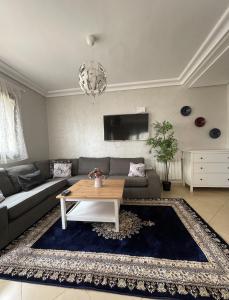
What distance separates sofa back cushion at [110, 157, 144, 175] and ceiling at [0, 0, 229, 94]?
1.91 meters

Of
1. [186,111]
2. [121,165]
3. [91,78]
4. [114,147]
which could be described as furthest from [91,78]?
[186,111]

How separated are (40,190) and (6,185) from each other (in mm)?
510

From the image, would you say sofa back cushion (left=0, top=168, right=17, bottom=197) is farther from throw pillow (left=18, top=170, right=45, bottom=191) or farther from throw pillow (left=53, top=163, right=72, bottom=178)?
throw pillow (left=53, top=163, right=72, bottom=178)

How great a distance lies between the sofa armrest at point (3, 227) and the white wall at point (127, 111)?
2.66 m

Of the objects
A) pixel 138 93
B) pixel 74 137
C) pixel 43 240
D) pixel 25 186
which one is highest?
pixel 138 93

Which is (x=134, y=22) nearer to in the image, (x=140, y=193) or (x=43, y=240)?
(x=140, y=193)

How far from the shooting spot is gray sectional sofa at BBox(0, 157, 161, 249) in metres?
1.95

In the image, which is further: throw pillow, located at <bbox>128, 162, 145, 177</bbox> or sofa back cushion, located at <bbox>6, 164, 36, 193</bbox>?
throw pillow, located at <bbox>128, 162, 145, 177</bbox>

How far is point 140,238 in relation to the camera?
1946 mm

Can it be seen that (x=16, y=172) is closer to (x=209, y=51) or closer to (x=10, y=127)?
(x=10, y=127)

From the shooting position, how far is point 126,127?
160 inches

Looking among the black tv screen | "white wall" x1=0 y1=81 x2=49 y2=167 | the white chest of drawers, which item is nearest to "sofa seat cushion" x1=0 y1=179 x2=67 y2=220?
"white wall" x1=0 y1=81 x2=49 y2=167

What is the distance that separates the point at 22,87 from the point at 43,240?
3.17 m

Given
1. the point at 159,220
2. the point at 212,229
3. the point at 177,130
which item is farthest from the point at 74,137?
the point at 212,229
